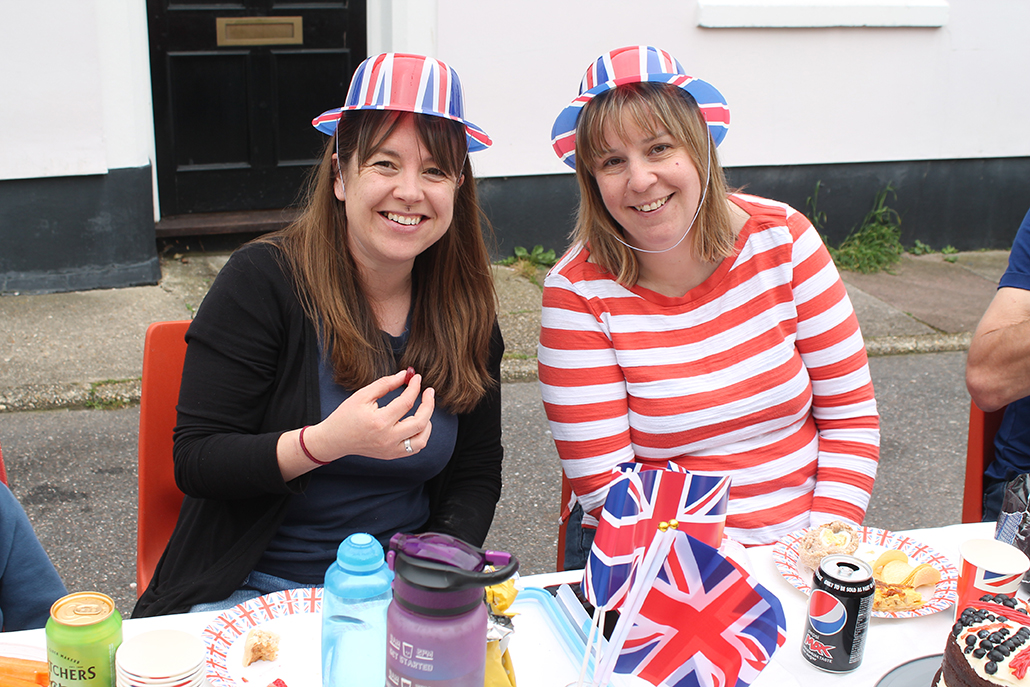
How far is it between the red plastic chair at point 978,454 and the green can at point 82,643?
2.05 metres

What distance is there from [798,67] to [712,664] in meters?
5.60

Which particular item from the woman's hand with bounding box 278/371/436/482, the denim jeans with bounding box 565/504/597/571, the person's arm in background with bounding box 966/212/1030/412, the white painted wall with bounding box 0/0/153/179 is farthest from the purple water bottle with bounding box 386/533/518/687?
the white painted wall with bounding box 0/0/153/179

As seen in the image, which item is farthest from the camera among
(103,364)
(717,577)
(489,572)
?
(103,364)

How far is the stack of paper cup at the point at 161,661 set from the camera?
103 cm

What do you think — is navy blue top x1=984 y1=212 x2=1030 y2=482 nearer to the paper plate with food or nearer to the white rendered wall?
the paper plate with food

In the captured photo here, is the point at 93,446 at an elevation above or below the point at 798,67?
below

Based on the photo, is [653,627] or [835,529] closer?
[653,627]

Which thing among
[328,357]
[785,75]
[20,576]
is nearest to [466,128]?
[328,357]

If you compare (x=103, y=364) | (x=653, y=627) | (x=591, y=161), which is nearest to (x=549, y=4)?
(x=103, y=364)

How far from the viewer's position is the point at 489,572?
1040 mm

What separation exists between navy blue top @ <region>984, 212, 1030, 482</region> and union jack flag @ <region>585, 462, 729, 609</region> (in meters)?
1.38

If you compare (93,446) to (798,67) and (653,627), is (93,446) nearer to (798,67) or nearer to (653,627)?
(653,627)

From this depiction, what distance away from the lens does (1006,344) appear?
7.13 ft

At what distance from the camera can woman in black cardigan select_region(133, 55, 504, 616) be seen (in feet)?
5.83
